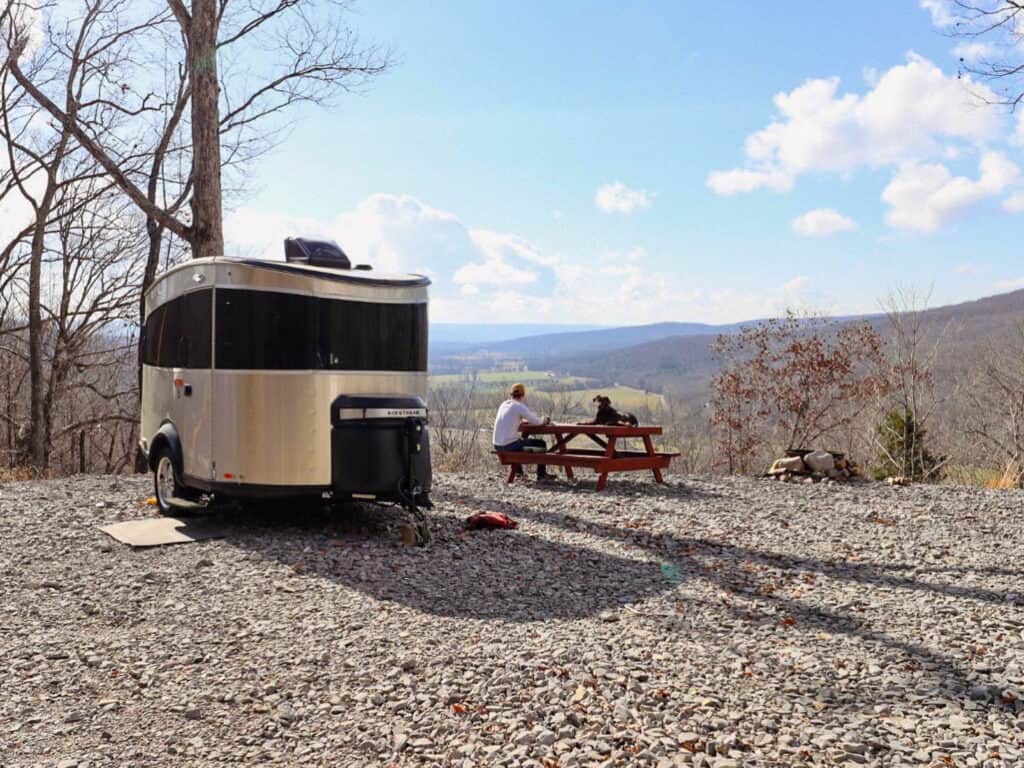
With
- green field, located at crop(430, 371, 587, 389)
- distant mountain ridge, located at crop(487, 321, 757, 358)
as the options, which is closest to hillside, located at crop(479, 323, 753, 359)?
distant mountain ridge, located at crop(487, 321, 757, 358)

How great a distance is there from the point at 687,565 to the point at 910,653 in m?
2.43

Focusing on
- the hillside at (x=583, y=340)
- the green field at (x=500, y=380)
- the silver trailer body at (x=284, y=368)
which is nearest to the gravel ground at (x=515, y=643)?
the silver trailer body at (x=284, y=368)

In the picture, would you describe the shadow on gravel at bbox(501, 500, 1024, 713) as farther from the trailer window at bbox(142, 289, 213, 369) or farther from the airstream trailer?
the trailer window at bbox(142, 289, 213, 369)

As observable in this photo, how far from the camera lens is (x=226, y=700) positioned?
4238 millimetres

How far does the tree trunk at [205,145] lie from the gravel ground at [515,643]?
399cm

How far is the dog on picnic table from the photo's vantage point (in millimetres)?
11852

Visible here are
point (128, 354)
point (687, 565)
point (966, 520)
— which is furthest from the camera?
point (128, 354)

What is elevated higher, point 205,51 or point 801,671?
point 205,51

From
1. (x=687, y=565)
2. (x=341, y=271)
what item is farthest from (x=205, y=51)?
(x=687, y=565)

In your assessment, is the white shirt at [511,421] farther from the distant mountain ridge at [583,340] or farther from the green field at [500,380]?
the distant mountain ridge at [583,340]

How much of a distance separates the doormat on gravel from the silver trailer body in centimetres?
44

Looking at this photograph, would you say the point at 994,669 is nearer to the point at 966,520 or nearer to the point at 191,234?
the point at 966,520

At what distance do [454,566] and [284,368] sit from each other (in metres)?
2.39

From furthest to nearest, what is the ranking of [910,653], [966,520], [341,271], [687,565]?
1. [966,520]
2. [341,271]
3. [687,565]
4. [910,653]
